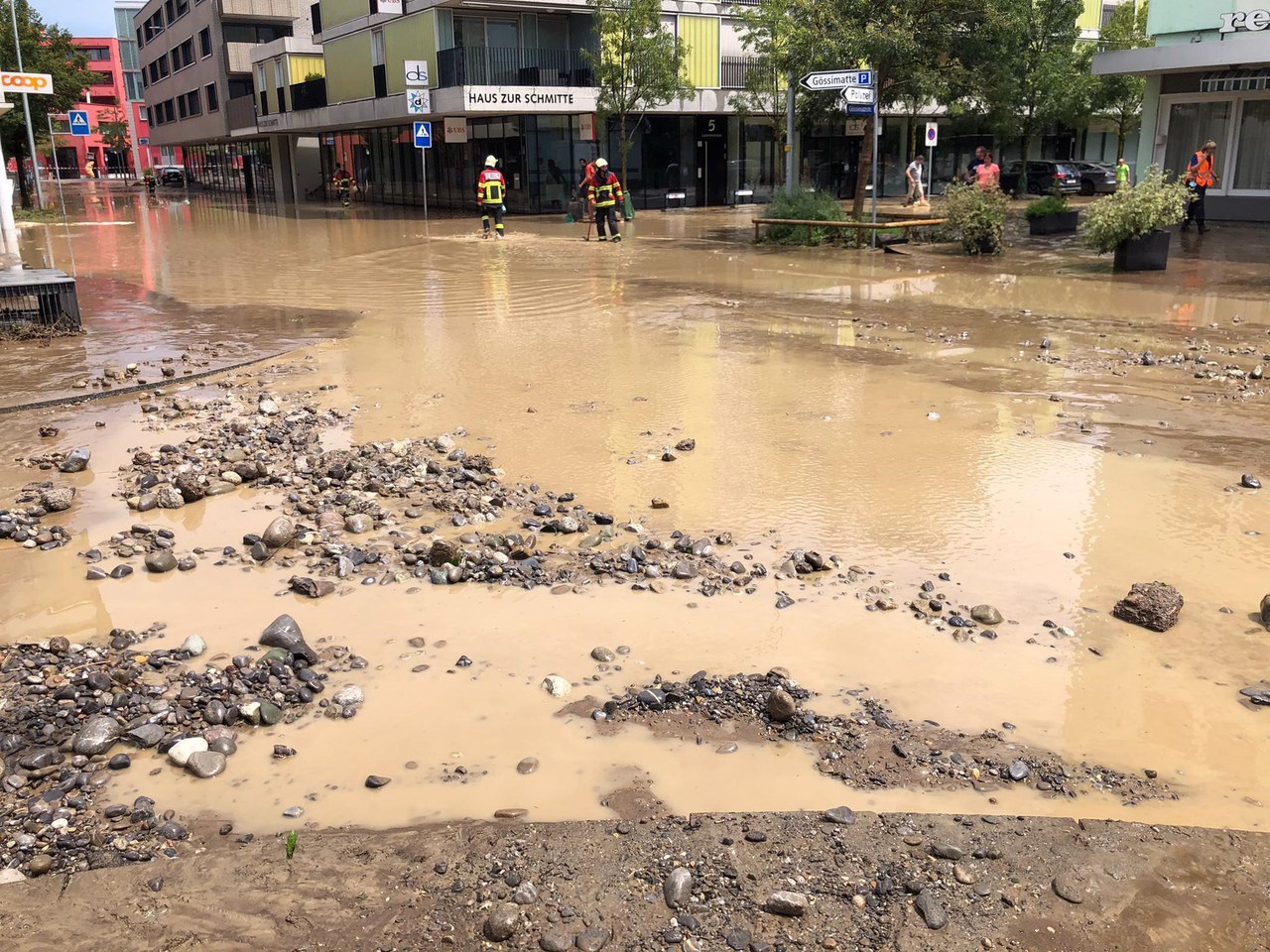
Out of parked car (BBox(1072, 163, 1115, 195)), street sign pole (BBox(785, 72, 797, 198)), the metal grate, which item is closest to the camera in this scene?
the metal grate

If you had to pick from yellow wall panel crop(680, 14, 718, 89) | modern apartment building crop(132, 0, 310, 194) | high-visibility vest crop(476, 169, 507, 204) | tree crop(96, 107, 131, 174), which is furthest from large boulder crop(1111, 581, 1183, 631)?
tree crop(96, 107, 131, 174)

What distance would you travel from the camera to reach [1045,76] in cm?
3469

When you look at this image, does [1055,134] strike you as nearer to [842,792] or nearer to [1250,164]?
[1250,164]

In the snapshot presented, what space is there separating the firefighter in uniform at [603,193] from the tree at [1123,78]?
2139 cm

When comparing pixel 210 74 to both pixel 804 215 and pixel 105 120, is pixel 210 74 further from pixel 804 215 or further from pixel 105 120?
pixel 105 120

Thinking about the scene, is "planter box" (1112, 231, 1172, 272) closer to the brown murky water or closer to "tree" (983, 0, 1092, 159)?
the brown murky water

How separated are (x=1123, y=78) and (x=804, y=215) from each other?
21.4m

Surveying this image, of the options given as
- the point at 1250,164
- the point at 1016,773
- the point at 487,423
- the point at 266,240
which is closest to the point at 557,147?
the point at 266,240

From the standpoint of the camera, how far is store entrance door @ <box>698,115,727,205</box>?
37406 mm

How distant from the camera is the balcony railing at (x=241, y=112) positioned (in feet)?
173

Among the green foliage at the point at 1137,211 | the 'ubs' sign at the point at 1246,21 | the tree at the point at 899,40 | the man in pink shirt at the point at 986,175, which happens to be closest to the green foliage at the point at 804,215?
the tree at the point at 899,40

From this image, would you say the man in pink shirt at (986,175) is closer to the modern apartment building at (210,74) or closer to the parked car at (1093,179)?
the parked car at (1093,179)

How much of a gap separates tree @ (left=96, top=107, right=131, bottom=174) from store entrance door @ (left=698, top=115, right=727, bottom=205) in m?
67.8

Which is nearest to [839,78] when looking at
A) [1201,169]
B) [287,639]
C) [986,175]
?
[986,175]
